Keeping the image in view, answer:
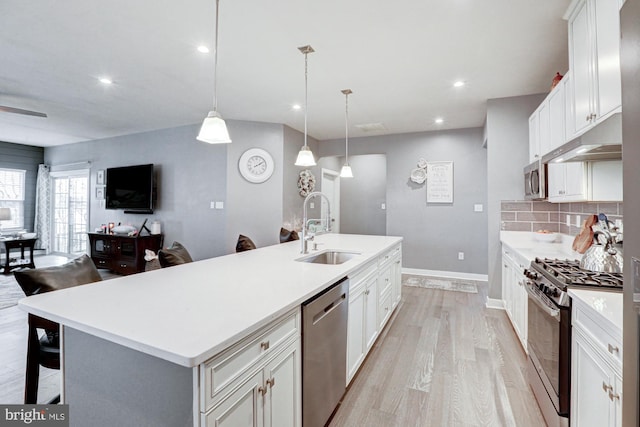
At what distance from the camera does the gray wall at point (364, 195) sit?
702cm

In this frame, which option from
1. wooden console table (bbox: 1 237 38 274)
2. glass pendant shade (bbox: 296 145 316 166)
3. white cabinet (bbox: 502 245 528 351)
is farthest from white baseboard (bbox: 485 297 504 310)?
wooden console table (bbox: 1 237 38 274)

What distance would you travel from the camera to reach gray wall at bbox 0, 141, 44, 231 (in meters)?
6.52

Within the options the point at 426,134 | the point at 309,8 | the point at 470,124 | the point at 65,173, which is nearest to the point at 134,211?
the point at 65,173

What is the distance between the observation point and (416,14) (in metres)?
2.09

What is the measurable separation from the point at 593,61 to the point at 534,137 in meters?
1.59

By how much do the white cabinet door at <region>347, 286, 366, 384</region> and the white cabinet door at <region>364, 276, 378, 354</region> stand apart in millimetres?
75

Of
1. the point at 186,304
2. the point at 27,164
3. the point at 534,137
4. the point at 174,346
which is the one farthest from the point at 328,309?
the point at 27,164

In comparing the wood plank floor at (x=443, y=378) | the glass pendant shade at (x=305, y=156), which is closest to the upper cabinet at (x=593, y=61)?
the wood plank floor at (x=443, y=378)

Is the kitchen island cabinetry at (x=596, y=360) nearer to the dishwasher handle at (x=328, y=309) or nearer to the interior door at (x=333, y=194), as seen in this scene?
the dishwasher handle at (x=328, y=309)

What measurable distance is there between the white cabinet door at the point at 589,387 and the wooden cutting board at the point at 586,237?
56.0 inches

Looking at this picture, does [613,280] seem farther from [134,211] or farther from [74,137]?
[74,137]

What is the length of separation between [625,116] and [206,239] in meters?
4.98

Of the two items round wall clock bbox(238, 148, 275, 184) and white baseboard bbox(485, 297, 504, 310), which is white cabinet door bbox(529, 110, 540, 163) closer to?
white baseboard bbox(485, 297, 504, 310)

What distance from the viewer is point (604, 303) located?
49.1 inches
